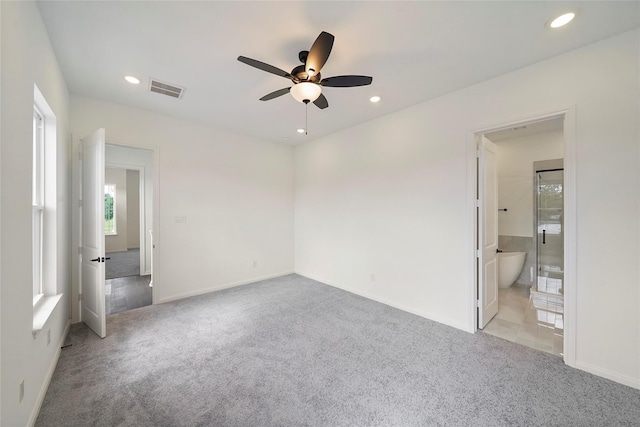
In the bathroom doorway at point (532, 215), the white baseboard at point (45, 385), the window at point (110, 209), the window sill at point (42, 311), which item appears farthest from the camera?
the window at point (110, 209)

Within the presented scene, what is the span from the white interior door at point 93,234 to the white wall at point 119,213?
20.7 ft

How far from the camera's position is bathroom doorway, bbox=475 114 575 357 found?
156 inches

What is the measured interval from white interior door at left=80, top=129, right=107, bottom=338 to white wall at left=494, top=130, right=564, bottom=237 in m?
6.33

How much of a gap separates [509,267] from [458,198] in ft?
7.83

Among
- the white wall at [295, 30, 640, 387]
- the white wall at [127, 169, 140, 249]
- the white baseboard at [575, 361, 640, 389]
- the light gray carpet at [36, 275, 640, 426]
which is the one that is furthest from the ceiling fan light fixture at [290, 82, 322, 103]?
the white wall at [127, 169, 140, 249]

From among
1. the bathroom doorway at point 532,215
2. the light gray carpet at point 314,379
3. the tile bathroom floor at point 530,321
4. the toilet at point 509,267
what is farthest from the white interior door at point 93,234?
the toilet at point 509,267

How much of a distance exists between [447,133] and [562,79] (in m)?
1.06

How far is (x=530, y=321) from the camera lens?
3.11m

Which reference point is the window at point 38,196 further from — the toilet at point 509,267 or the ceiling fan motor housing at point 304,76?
the toilet at point 509,267

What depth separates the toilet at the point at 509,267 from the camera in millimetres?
4219

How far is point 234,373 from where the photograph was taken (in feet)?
7.04

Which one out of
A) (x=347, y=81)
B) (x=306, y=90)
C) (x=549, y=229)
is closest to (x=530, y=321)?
(x=549, y=229)

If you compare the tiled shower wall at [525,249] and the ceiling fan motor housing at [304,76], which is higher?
the ceiling fan motor housing at [304,76]

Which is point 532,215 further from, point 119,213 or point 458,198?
point 119,213
